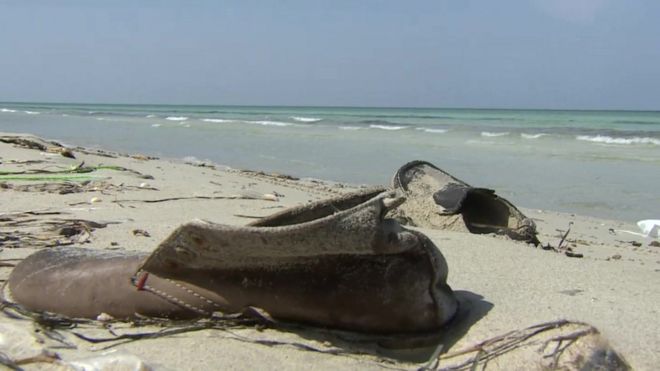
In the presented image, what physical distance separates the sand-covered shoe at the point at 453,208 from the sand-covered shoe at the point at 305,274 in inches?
87.2

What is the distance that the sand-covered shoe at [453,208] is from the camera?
13.0 feet

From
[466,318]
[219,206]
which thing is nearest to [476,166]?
[219,206]

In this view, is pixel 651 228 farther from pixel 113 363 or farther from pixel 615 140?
pixel 615 140

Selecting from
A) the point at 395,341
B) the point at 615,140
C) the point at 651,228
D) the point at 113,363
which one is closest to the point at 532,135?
the point at 615,140

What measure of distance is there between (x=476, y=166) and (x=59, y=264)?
27.8 ft

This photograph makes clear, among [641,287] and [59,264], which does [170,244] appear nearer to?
[59,264]

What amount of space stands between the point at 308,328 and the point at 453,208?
2489 millimetres

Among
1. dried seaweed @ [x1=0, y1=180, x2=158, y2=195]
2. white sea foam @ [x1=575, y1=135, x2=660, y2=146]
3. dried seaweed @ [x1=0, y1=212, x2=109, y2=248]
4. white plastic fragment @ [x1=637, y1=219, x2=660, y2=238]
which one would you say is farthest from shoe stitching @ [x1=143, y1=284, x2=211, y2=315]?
white sea foam @ [x1=575, y1=135, x2=660, y2=146]

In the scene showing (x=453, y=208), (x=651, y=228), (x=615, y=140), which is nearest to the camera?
(x=453, y=208)

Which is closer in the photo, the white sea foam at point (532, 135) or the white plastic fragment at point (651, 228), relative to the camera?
the white plastic fragment at point (651, 228)

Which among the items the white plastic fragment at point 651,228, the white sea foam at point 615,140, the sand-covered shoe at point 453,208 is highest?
the sand-covered shoe at point 453,208

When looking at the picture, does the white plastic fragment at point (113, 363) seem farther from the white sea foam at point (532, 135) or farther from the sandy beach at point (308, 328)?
the white sea foam at point (532, 135)

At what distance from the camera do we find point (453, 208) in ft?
13.3

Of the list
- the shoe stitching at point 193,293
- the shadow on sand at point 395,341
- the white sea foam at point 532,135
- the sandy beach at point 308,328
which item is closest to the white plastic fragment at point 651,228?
the sandy beach at point 308,328
